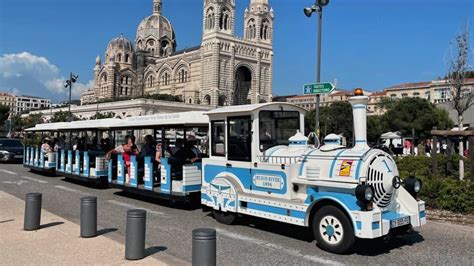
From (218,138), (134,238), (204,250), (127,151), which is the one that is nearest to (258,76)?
(127,151)

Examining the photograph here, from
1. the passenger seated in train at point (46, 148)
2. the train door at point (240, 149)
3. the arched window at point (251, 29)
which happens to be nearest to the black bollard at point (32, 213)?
the train door at point (240, 149)

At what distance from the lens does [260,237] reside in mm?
8023

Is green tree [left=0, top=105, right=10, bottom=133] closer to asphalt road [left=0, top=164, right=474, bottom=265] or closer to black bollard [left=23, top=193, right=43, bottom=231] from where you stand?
asphalt road [left=0, top=164, right=474, bottom=265]

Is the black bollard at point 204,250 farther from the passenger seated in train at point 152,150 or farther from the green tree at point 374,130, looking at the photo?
the green tree at point 374,130

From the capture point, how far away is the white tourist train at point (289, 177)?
6.70m

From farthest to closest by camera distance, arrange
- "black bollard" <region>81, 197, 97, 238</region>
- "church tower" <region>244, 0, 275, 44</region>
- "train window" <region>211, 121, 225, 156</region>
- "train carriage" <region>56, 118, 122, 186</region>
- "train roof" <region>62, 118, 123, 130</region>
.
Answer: "church tower" <region>244, 0, 275, 44</region>, "train carriage" <region>56, 118, 122, 186</region>, "train roof" <region>62, 118, 123, 130</region>, "train window" <region>211, 121, 225, 156</region>, "black bollard" <region>81, 197, 97, 238</region>

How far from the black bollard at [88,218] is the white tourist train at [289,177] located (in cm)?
272

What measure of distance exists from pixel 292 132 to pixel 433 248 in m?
3.57

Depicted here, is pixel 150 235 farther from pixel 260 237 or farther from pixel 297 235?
pixel 297 235

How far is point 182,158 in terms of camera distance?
447 inches

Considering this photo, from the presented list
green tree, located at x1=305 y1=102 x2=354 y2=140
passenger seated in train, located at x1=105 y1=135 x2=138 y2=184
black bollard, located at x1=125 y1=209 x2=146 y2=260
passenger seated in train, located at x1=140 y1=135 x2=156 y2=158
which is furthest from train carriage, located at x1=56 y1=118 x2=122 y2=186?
green tree, located at x1=305 y1=102 x2=354 y2=140

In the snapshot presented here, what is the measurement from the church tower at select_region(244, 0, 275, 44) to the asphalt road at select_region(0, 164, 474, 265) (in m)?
118

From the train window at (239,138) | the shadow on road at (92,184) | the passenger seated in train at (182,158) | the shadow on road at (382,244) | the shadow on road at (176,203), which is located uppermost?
the train window at (239,138)

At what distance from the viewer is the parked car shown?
27.5 metres
